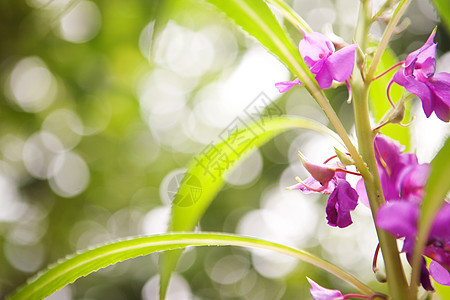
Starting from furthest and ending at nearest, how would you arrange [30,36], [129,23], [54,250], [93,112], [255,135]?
[54,250] < [93,112] < [129,23] < [30,36] < [255,135]

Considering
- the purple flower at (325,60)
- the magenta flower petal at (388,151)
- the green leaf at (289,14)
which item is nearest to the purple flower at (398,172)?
the magenta flower petal at (388,151)

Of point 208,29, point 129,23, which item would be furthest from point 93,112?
point 208,29

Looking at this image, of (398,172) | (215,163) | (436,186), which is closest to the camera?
(436,186)

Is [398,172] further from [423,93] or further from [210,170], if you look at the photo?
[210,170]

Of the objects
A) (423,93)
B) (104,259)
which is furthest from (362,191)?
(104,259)

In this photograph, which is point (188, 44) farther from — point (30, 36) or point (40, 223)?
point (40, 223)

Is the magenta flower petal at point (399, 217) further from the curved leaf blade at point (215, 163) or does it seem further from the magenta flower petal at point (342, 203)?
the curved leaf blade at point (215, 163)

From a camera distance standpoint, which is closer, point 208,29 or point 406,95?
point 406,95
